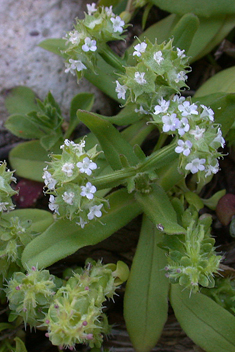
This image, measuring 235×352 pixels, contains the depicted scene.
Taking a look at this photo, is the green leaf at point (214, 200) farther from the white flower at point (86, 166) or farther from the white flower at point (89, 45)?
the white flower at point (89, 45)

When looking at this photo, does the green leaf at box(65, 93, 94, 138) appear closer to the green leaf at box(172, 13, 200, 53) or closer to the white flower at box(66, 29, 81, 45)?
the white flower at box(66, 29, 81, 45)

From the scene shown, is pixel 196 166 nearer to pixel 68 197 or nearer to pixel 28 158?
pixel 68 197

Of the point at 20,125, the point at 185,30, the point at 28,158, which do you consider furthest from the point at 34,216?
the point at 185,30

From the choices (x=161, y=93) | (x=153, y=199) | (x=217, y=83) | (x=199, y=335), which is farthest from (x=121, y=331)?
(x=217, y=83)

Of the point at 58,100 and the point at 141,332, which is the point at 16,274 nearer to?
the point at 141,332

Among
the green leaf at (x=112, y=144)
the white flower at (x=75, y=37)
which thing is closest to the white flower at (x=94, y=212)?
the green leaf at (x=112, y=144)

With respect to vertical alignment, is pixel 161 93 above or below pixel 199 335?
above
